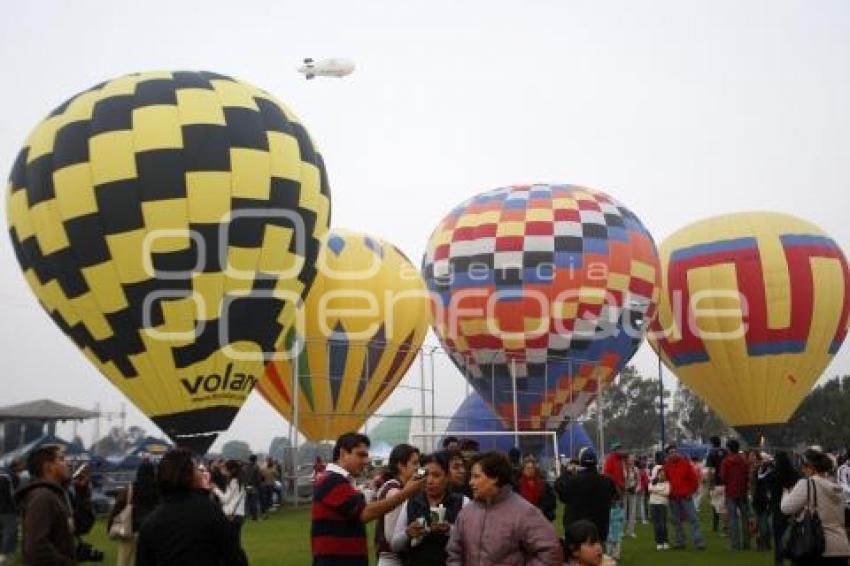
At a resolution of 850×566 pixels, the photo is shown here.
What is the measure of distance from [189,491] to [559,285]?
19.4 m

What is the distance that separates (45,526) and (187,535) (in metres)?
1.16

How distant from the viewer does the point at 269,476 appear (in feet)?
66.5

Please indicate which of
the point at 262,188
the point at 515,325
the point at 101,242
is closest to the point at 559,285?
the point at 515,325

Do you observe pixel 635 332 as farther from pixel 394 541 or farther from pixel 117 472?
pixel 394 541

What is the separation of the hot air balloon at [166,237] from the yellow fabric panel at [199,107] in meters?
0.02

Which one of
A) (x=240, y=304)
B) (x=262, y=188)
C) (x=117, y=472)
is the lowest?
(x=117, y=472)

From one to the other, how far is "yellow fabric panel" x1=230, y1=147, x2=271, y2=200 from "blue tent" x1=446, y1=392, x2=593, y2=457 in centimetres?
735

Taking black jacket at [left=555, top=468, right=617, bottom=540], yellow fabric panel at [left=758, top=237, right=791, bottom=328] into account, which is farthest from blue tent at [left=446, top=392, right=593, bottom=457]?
black jacket at [left=555, top=468, right=617, bottom=540]

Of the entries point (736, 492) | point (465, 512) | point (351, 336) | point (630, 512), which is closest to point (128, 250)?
point (351, 336)

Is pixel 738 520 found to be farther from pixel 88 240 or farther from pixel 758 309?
pixel 758 309

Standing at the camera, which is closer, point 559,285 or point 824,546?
point 824,546

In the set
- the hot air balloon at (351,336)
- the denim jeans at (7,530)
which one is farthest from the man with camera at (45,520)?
the hot air balloon at (351,336)

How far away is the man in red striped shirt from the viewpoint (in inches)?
196

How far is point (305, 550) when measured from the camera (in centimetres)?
1286
